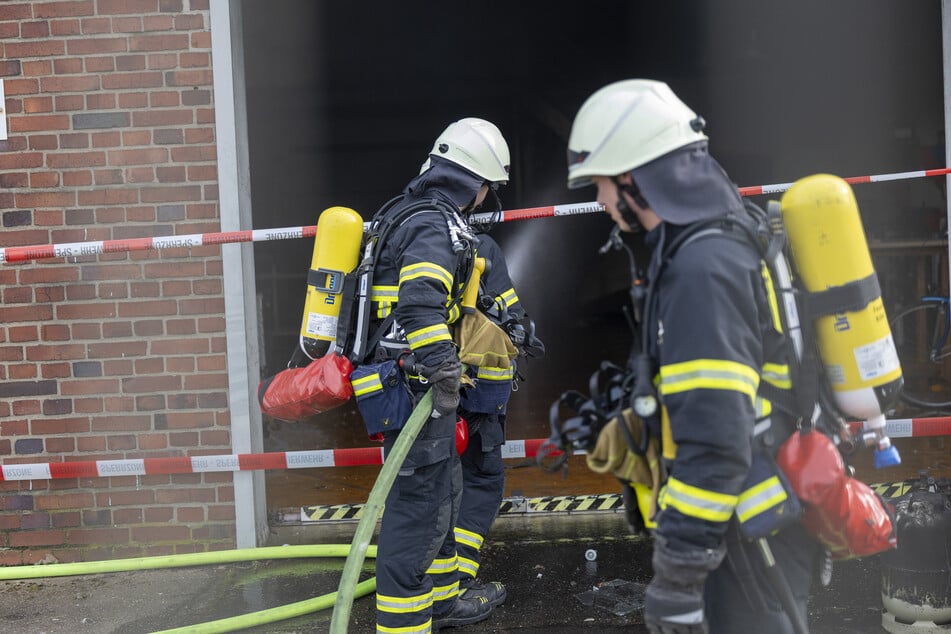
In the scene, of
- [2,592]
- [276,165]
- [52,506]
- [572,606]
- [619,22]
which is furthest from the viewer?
[276,165]

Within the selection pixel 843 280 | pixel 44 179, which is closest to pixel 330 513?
pixel 44 179

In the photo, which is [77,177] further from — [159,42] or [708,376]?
[708,376]

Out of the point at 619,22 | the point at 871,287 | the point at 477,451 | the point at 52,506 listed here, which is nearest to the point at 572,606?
the point at 477,451

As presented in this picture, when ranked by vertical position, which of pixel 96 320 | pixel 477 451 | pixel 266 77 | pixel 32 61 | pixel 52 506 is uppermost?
pixel 266 77

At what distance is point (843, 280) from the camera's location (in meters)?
2.30

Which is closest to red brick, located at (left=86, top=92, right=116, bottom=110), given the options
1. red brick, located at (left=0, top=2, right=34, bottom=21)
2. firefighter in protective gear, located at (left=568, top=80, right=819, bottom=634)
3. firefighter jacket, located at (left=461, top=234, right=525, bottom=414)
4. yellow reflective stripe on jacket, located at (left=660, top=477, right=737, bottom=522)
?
red brick, located at (left=0, top=2, right=34, bottom=21)

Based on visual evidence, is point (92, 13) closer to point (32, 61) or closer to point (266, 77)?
point (32, 61)

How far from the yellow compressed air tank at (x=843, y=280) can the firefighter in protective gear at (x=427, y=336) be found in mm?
1454

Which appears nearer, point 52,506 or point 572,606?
point 572,606

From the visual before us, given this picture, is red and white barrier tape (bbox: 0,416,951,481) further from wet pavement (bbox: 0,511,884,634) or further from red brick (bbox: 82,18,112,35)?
red brick (bbox: 82,18,112,35)

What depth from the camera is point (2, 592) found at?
462cm

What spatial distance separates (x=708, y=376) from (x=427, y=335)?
1.48 m

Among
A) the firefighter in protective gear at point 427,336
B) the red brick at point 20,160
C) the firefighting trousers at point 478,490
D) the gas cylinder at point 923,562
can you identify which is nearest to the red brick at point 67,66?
the red brick at point 20,160

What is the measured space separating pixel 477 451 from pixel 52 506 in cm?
230
